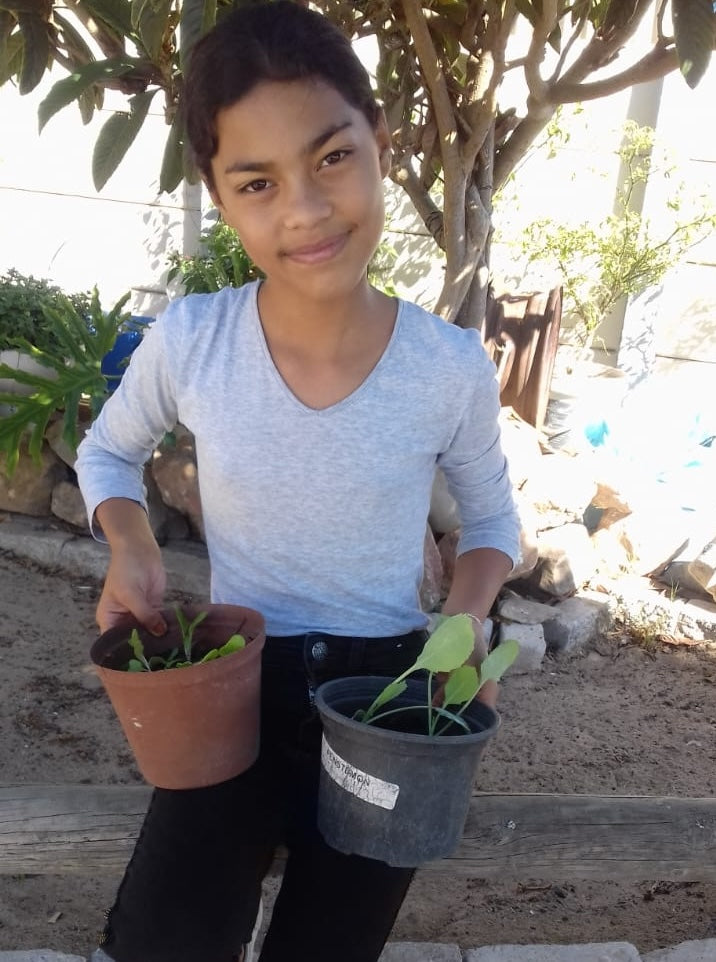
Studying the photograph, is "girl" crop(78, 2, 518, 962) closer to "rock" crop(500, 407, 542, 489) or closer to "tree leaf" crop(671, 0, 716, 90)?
"tree leaf" crop(671, 0, 716, 90)

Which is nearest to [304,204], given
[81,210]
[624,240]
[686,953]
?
[686,953]

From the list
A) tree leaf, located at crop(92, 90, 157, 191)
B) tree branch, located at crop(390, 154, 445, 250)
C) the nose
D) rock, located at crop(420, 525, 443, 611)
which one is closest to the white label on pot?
the nose

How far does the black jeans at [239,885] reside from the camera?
1350 mm

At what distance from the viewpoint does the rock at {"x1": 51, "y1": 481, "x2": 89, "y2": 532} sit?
3723 mm

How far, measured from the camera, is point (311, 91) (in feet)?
4.50

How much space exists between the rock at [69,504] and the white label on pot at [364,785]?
266cm

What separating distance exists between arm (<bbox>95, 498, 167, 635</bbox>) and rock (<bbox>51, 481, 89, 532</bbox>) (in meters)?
2.26

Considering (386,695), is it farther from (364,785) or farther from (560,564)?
(560,564)

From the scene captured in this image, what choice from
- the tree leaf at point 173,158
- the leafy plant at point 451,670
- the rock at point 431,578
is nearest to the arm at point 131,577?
the leafy plant at point 451,670

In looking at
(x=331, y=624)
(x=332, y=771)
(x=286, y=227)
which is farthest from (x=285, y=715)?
(x=286, y=227)

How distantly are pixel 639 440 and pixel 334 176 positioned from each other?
3625 millimetres

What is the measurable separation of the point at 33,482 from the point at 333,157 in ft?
9.11

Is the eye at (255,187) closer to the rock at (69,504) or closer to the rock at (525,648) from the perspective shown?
the rock at (525,648)

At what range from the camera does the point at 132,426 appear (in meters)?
1.63
